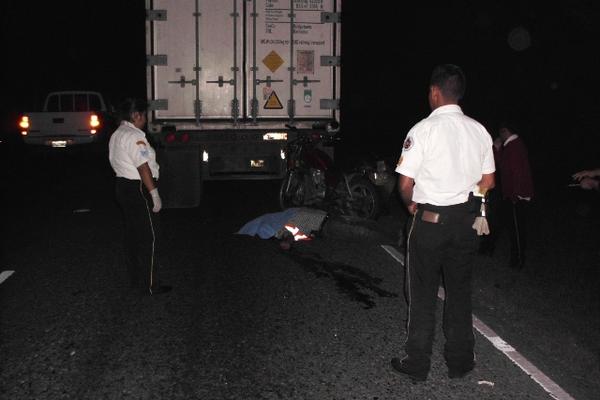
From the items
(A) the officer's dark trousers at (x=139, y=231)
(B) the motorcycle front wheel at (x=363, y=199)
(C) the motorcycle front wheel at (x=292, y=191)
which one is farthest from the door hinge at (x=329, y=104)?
(A) the officer's dark trousers at (x=139, y=231)

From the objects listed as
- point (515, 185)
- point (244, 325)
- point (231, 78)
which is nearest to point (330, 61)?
point (231, 78)

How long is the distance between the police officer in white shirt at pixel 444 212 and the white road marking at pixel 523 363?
0.49m

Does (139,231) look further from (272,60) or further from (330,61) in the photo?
(330,61)

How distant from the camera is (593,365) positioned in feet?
17.4

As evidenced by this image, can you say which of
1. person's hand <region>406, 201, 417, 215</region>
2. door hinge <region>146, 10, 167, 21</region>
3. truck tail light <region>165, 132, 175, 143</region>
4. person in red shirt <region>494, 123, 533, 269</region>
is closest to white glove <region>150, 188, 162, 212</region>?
person's hand <region>406, 201, 417, 215</region>

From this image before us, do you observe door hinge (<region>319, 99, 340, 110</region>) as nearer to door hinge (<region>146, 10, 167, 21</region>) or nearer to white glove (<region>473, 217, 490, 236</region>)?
door hinge (<region>146, 10, 167, 21</region>)

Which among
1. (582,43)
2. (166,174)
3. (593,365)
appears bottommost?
(593,365)

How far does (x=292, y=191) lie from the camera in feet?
38.6

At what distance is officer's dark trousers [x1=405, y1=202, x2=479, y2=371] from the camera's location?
466cm

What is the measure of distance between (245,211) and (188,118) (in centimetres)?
183

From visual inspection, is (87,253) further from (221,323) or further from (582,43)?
(582,43)

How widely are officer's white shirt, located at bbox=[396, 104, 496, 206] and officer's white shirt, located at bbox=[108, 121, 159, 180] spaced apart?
274 cm

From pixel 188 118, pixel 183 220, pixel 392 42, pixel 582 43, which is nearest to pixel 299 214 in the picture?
pixel 183 220

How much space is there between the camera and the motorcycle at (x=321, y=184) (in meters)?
11.3
